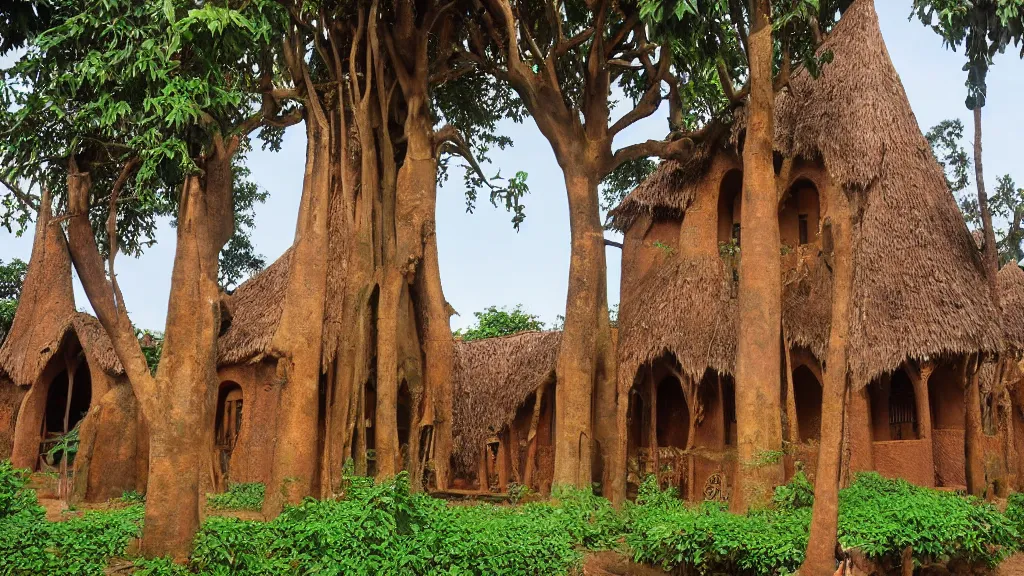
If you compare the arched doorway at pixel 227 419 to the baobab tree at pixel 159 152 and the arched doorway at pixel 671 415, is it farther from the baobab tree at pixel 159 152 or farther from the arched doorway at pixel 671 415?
the baobab tree at pixel 159 152

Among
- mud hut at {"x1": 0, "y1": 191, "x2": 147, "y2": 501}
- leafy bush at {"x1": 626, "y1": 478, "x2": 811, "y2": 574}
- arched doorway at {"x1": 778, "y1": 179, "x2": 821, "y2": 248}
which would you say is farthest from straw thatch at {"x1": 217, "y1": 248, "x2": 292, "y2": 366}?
arched doorway at {"x1": 778, "y1": 179, "x2": 821, "y2": 248}

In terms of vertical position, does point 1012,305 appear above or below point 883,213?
→ below

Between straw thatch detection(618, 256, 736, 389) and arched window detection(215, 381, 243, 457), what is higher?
straw thatch detection(618, 256, 736, 389)

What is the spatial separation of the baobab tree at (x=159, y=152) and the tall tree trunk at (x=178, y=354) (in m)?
0.01

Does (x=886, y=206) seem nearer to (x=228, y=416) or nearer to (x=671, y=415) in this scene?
(x=671, y=415)

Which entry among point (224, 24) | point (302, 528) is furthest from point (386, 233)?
point (302, 528)

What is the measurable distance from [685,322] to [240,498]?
7.54 m

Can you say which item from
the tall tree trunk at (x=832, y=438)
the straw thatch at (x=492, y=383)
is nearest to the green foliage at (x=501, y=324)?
the straw thatch at (x=492, y=383)

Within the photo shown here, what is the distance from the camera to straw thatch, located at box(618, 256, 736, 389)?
1520 cm

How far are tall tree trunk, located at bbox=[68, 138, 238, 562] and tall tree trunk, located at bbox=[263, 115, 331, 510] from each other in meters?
2.53

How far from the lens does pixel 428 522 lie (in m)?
8.52

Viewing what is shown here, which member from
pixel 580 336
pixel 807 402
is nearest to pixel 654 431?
pixel 807 402

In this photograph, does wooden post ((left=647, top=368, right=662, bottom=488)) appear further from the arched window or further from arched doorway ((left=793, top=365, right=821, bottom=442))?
the arched window

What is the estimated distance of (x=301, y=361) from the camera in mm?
12289
